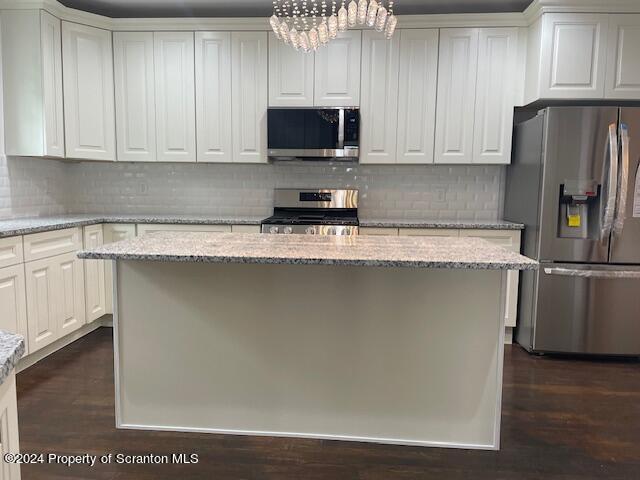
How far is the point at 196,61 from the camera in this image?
3.66 m

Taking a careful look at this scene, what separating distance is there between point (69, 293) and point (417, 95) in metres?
2.95

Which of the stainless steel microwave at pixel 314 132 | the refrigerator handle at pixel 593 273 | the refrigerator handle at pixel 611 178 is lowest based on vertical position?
the refrigerator handle at pixel 593 273

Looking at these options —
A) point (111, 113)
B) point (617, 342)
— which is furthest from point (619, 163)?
point (111, 113)

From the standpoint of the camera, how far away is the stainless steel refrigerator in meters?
2.98

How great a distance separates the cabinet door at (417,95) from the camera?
140 inches

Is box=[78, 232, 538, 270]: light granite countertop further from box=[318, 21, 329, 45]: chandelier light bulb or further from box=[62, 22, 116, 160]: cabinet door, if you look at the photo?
box=[62, 22, 116, 160]: cabinet door

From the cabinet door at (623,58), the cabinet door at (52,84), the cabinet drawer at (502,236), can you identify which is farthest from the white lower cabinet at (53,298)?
the cabinet door at (623,58)

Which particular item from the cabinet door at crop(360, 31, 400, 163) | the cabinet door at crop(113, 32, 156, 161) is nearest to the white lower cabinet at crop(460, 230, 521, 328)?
the cabinet door at crop(360, 31, 400, 163)

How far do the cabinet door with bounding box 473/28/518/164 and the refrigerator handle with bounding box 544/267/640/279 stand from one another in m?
0.96

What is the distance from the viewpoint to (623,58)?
324 centimetres

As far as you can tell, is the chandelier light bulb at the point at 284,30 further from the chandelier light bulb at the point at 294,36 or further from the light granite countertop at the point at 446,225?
the light granite countertop at the point at 446,225

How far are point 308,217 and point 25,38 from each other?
2391 millimetres

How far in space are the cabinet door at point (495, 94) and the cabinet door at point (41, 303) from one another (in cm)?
318

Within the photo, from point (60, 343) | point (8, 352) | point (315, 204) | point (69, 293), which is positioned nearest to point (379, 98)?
point (315, 204)
